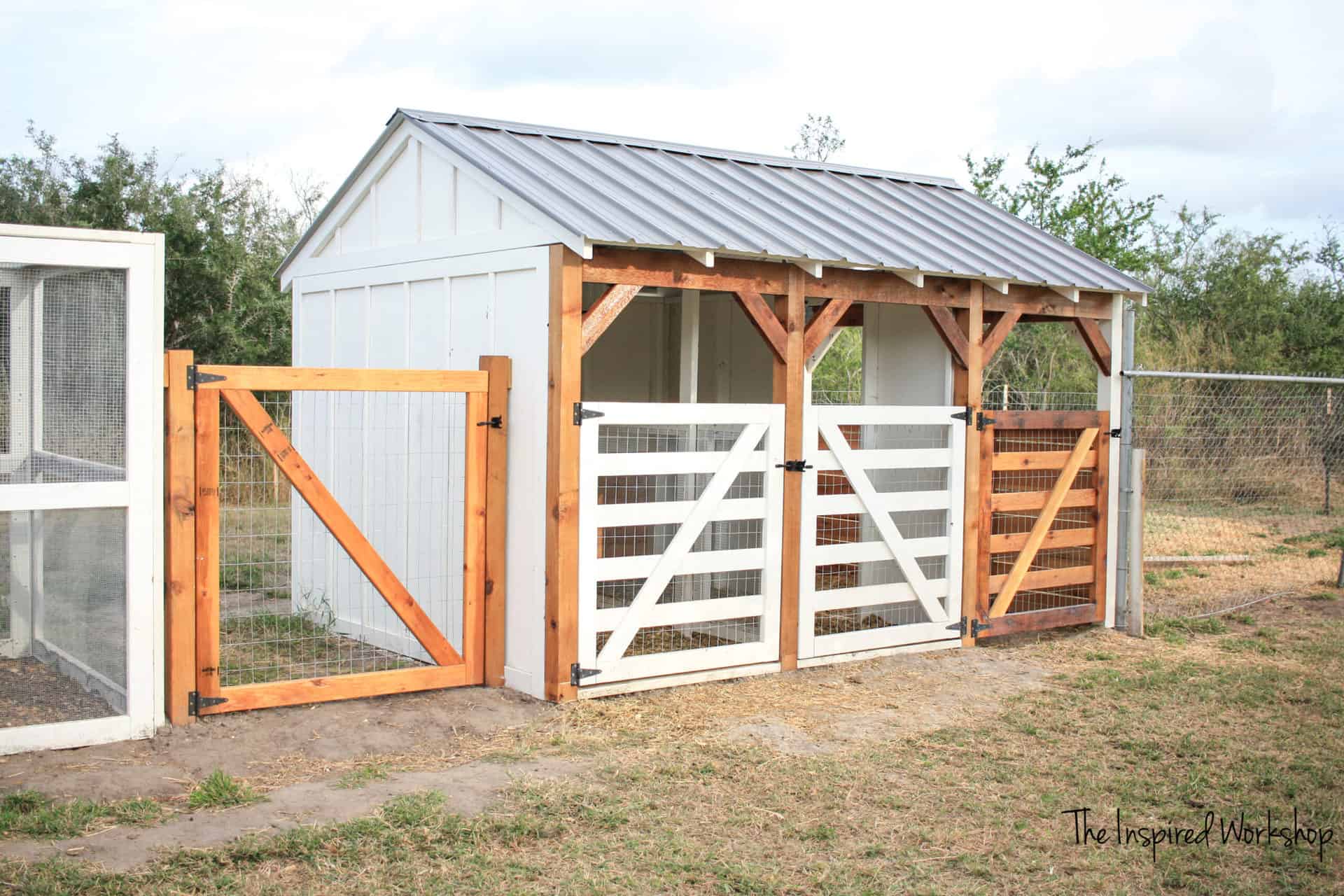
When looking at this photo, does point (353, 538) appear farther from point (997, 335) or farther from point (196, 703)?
point (997, 335)

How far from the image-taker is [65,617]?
5.80 meters

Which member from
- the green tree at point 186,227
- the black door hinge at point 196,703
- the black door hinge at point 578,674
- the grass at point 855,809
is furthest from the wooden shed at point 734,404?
the green tree at point 186,227

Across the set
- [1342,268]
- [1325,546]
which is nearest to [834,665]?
[1325,546]

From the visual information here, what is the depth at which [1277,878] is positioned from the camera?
4.32 metres

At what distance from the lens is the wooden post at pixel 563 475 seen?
6305mm

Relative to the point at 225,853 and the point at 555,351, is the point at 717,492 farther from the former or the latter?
the point at 225,853

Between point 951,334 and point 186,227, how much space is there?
14.1 metres

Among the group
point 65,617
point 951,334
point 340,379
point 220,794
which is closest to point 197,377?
point 340,379

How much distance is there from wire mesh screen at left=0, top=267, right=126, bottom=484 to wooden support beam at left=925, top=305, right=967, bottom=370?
189 inches

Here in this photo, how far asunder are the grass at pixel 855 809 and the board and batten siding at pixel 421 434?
3.59 feet

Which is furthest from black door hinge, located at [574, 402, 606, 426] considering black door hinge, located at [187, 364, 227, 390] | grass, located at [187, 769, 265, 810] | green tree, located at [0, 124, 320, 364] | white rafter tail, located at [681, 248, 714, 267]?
green tree, located at [0, 124, 320, 364]

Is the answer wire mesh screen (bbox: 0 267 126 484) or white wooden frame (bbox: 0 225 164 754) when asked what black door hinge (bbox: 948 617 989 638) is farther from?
wire mesh screen (bbox: 0 267 126 484)

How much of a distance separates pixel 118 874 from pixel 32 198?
18.1 metres

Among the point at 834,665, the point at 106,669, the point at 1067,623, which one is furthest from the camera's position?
the point at 1067,623
